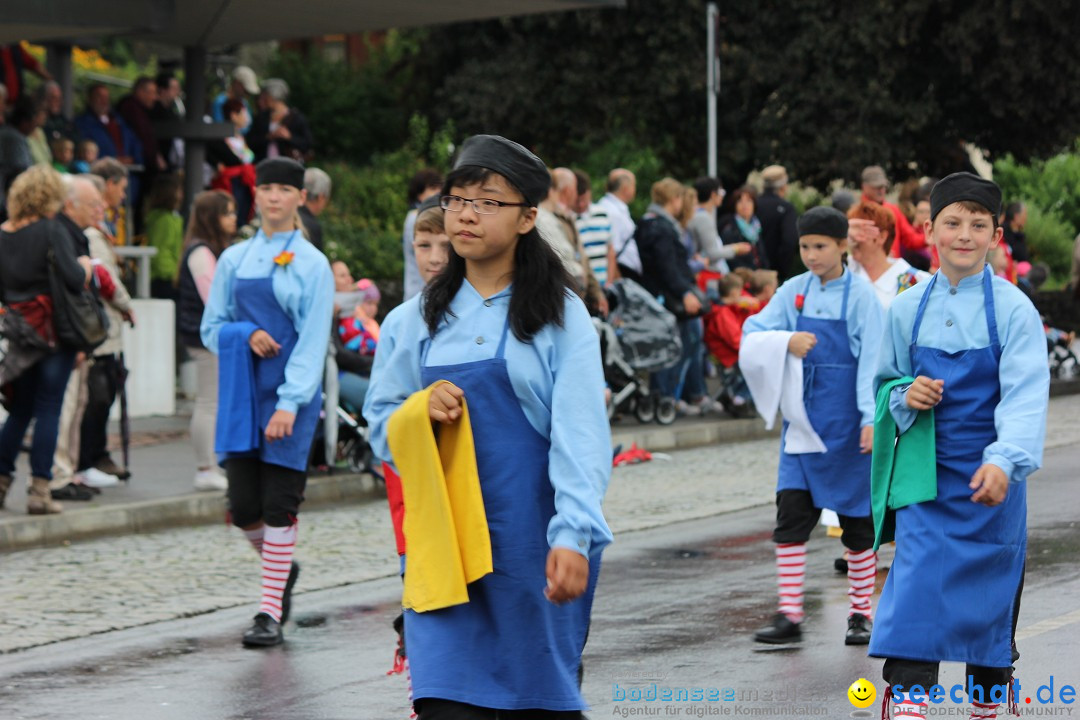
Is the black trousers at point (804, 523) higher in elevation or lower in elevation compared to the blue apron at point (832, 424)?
lower

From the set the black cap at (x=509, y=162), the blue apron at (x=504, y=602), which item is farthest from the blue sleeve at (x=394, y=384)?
the black cap at (x=509, y=162)

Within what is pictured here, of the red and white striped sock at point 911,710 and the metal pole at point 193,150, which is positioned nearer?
the red and white striped sock at point 911,710

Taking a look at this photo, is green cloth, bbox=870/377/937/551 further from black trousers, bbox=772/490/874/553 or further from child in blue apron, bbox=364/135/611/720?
black trousers, bbox=772/490/874/553

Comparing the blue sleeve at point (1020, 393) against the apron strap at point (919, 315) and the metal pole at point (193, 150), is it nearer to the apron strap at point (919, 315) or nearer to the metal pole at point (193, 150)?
the apron strap at point (919, 315)

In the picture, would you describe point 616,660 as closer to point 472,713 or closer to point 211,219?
point 472,713

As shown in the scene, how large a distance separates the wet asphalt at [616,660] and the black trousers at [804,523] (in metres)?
0.42

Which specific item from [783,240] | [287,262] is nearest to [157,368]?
[783,240]

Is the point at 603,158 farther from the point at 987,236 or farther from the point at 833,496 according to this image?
the point at 987,236

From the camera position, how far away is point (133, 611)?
879cm

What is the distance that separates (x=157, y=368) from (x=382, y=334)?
11320 mm

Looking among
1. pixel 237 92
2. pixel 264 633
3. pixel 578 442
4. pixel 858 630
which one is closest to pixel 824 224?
pixel 858 630

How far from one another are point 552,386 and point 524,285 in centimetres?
27

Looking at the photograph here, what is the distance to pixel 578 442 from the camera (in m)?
4.50

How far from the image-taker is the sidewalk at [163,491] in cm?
1087
